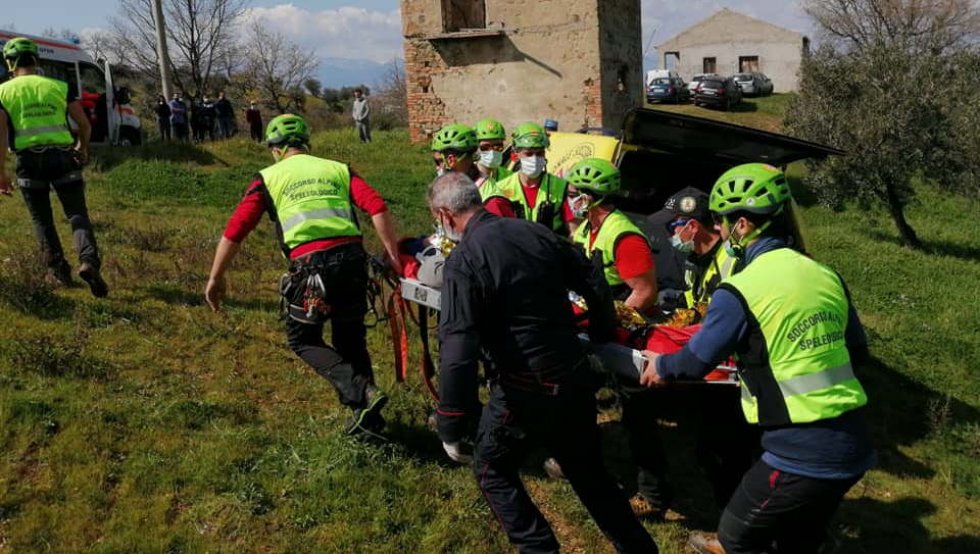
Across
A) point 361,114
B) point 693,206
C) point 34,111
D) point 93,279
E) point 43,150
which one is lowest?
point 93,279

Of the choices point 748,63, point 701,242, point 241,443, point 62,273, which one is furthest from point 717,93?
point 241,443

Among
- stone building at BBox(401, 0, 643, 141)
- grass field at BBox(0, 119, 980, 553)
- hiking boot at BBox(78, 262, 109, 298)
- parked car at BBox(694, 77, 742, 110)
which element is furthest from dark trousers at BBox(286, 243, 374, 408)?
parked car at BBox(694, 77, 742, 110)

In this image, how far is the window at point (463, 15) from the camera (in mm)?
19125

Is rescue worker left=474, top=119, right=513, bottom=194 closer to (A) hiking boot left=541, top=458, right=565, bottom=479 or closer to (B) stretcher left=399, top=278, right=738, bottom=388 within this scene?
(A) hiking boot left=541, top=458, right=565, bottom=479

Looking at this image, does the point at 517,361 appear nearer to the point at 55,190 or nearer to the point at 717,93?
the point at 55,190

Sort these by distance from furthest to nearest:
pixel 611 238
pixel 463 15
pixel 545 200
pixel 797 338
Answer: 1. pixel 463 15
2. pixel 545 200
3. pixel 611 238
4. pixel 797 338

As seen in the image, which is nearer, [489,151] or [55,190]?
[55,190]

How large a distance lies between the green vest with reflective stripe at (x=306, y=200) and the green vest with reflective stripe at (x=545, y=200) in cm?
146

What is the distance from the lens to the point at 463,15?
19.9 meters

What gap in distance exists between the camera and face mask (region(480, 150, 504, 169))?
6215mm

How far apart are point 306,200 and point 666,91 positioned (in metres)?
35.5

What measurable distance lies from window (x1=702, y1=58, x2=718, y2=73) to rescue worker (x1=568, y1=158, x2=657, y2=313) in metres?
54.2

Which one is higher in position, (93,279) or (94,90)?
(94,90)

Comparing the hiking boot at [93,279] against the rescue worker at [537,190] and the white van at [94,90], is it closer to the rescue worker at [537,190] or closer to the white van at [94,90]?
the rescue worker at [537,190]
